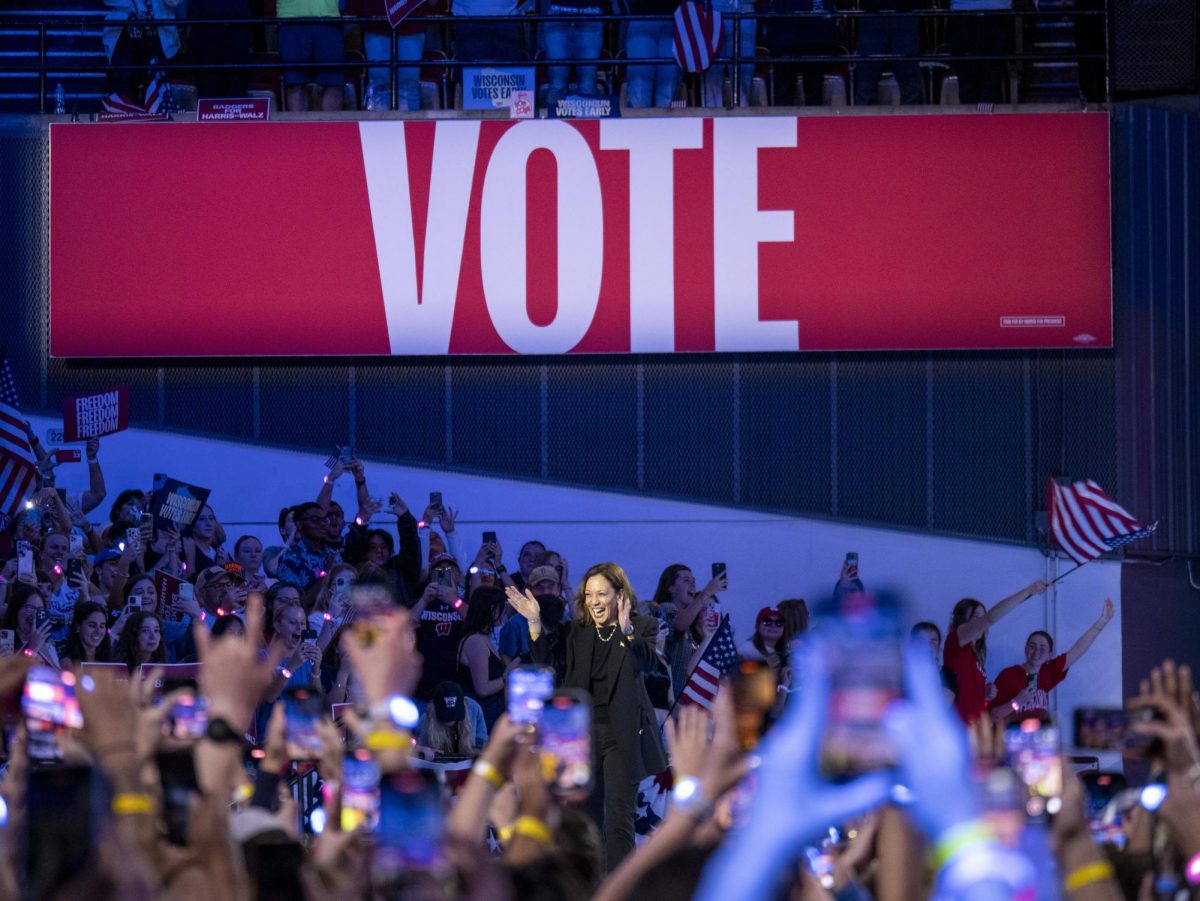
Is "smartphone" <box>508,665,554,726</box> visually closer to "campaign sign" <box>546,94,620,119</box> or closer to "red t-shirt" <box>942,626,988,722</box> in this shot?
"red t-shirt" <box>942,626,988,722</box>

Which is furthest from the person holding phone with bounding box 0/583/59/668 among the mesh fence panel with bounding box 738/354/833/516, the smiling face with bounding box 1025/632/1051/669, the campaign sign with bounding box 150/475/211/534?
the mesh fence panel with bounding box 738/354/833/516

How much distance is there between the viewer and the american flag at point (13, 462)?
10.4 meters

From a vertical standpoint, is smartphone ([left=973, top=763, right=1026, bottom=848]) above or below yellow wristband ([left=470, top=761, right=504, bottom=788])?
above

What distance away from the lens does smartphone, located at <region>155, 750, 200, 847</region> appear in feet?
11.3

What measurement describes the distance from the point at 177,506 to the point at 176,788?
7.82m

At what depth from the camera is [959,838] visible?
226 centimetres

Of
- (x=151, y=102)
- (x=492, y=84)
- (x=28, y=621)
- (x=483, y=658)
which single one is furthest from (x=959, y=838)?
(x=151, y=102)

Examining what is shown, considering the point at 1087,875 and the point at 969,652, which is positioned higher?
the point at 1087,875

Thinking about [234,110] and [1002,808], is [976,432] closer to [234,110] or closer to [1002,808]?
[234,110]

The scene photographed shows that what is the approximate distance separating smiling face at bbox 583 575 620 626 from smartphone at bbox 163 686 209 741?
14.9ft

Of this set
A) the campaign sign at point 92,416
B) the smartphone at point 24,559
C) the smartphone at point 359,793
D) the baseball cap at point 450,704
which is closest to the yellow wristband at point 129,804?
the smartphone at point 359,793

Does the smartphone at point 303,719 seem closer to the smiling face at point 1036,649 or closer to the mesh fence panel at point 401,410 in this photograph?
the smiling face at point 1036,649

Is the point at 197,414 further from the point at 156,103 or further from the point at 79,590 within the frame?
the point at 79,590

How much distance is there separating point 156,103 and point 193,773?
1023cm
